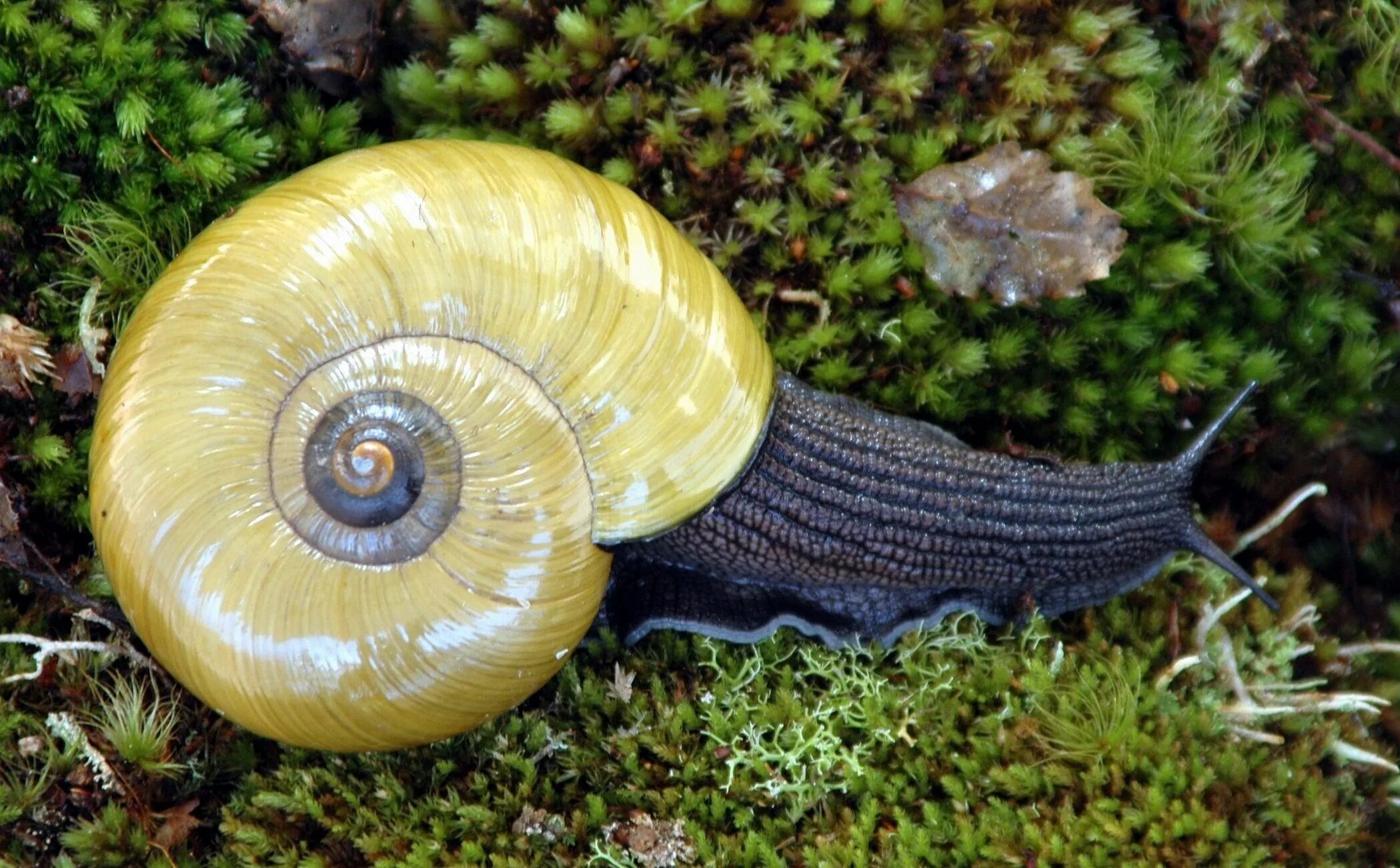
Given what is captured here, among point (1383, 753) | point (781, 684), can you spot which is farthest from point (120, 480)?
point (1383, 753)

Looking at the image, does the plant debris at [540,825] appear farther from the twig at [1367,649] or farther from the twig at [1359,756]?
the twig at [1367,649]

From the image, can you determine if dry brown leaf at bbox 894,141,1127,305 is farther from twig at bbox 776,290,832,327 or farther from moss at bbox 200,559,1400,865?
moss at bbox 200,559,1400,865

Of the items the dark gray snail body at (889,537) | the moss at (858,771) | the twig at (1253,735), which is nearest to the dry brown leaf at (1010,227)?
the dark gray snail body at (889,537)

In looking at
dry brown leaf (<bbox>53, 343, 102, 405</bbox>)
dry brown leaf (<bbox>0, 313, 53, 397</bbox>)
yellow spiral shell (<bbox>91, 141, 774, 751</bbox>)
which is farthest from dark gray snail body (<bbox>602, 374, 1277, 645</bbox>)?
dry brown leaf (<bbox>0, 313, 53, 397</bbox>)

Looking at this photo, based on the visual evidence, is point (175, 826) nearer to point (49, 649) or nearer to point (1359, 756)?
point (49, 649)

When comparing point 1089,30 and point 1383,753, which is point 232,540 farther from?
point 1383,753
